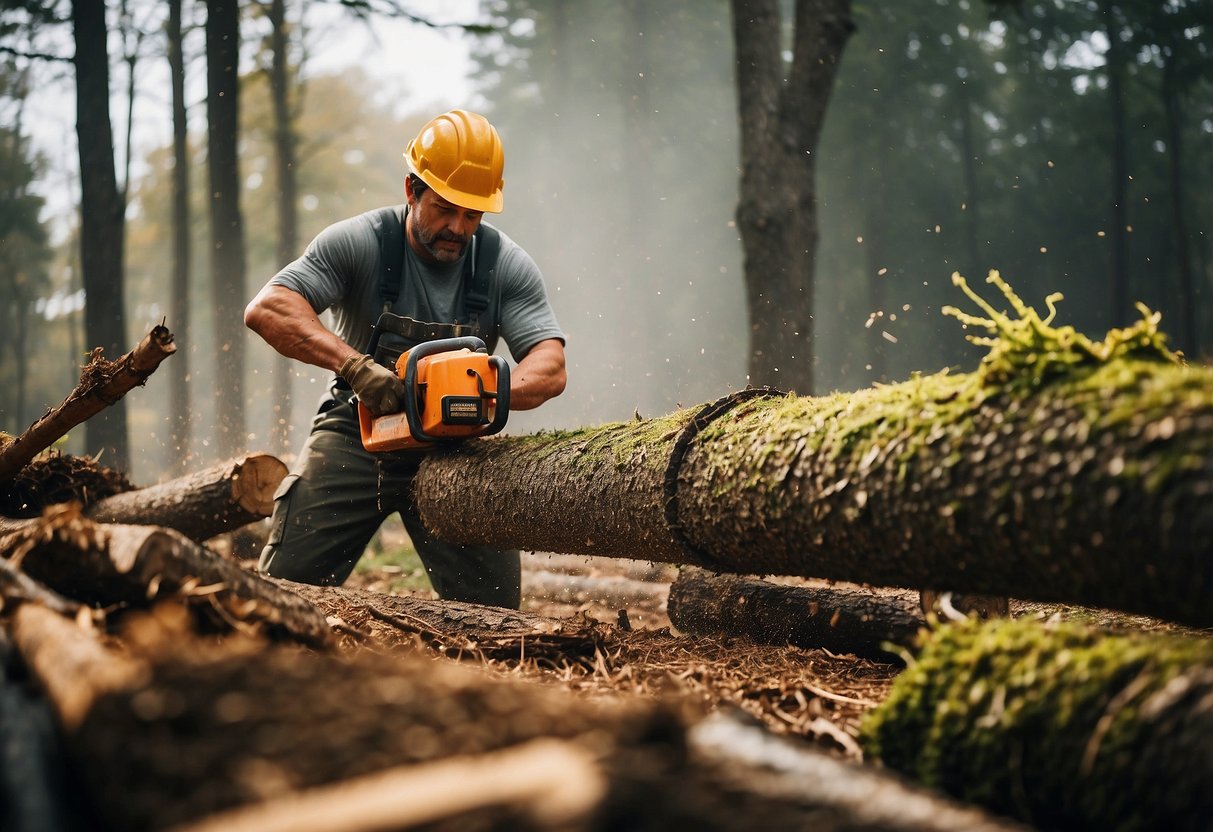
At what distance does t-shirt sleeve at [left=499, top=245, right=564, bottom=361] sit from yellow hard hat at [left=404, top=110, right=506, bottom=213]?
0.40 m

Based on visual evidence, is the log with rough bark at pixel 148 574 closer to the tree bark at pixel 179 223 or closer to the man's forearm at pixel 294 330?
the man's forearm at pixel 294 330

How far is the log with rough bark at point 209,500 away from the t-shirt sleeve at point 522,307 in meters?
1.74

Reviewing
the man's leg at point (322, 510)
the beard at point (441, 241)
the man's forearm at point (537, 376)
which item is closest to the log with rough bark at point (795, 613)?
the man's forearm at point (537, 376)

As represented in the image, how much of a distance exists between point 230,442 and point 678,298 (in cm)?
2465

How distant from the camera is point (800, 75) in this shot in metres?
8.71

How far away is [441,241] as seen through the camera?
5.05 metres

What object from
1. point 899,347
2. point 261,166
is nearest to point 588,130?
point 261,166

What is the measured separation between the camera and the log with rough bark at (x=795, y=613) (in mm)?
3908

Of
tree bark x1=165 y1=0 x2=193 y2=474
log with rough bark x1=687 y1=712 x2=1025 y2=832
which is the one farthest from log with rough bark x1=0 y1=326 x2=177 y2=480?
tree bark x1=165 y1=0 x2=193 y2=474

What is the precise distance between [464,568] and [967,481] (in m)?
3.34

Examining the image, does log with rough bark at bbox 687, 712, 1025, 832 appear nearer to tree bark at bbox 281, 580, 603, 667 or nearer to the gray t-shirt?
tree bark at bbox 281, 580, 603, 667

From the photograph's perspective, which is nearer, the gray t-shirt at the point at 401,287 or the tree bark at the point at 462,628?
the tree bark at the point at 462,628

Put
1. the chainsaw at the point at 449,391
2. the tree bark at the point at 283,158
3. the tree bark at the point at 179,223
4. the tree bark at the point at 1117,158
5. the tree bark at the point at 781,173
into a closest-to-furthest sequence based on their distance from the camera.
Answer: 1. the chainsaw at the point at 449,391
2. the tree bark at the point at 781,173
3. the tree bark at the point at 179,223
4. the tree bark at the point at 283,158
5. the tree bark at the point at 1117,158

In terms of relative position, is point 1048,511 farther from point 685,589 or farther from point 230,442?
point 230,442
